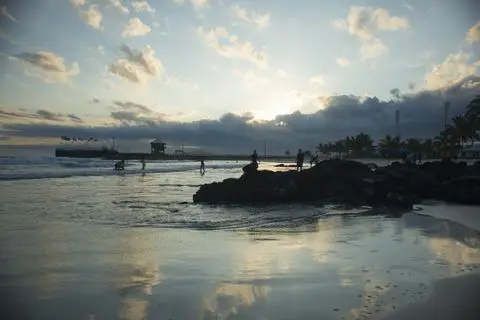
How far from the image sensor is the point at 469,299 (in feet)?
18.2

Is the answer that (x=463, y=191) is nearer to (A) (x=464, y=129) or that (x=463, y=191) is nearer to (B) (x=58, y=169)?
(B) (x=58, y=169)

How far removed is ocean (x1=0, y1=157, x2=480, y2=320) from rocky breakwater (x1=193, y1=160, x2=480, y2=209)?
476 cm

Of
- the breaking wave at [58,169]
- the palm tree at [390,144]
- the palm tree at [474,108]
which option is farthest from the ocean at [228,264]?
the palm tree at [390,144]

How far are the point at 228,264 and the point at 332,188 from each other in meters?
13.6

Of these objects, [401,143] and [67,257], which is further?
[401,143]

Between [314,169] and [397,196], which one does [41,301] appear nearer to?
[397,196]

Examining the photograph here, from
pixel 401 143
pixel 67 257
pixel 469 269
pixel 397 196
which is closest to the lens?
pixel 469 269

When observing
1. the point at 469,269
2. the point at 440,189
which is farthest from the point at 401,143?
the point at 469,269

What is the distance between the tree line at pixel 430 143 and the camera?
6981 cm

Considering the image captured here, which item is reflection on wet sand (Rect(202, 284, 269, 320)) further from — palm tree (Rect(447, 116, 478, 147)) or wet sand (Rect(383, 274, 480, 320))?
palm tree (Rect(447, 116, 478, 147))

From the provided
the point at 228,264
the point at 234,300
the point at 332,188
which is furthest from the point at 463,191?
the point at 234,300

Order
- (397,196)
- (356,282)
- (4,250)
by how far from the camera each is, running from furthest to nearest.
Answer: (397,196) → (4,250) → (356,282)

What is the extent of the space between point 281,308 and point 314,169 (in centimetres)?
1682

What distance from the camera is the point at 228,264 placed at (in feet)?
25.0
